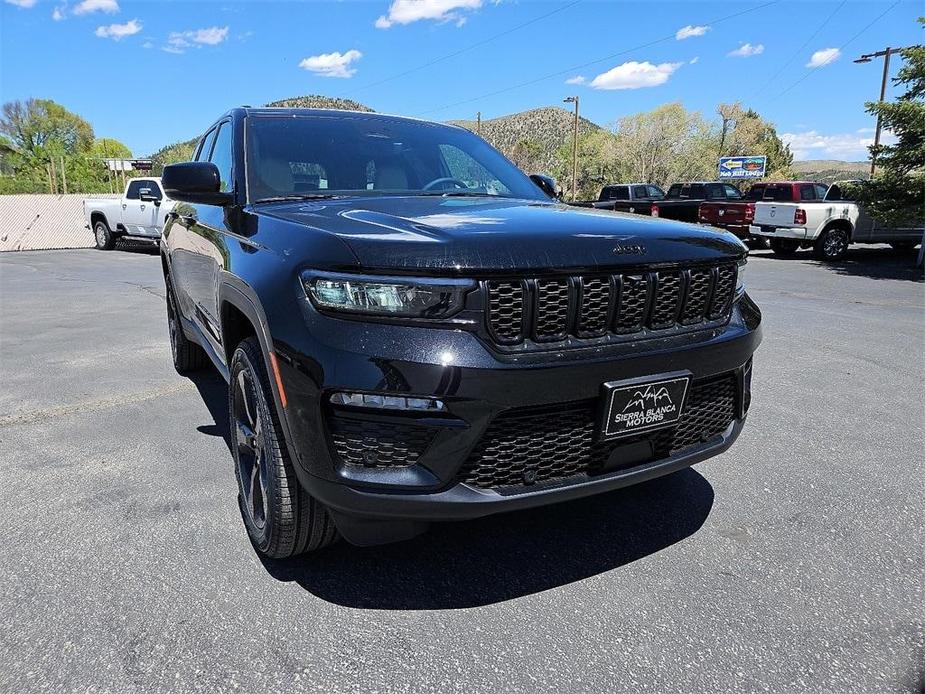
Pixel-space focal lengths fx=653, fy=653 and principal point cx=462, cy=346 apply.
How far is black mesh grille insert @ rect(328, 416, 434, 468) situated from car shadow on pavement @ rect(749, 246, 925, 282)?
12707 millimetres

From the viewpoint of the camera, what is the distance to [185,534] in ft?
8.67

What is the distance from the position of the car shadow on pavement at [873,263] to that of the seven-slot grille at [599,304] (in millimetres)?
11730

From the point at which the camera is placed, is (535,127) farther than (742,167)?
Yes

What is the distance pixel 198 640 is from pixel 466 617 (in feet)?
2.77

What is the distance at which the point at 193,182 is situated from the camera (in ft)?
9.06

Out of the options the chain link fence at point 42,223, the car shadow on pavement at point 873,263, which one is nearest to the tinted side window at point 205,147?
the car shadow on pavement at point 873,263

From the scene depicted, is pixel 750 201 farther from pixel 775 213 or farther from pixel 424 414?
pixel 424 414

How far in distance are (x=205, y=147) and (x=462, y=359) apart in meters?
3.32

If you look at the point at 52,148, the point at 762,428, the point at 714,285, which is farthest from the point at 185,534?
the point at 52,148

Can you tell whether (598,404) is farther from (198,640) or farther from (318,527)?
(198,640)

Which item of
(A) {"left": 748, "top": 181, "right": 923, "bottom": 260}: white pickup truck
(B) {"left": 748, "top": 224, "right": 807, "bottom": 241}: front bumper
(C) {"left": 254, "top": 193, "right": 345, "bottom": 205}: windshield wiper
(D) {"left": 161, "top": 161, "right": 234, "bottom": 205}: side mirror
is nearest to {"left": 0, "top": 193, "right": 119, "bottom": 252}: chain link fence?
(B) {"left": 748, "top": 224, "right": 807, "bottom": 241}: front bumper

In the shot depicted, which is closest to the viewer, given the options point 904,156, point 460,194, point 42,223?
point 460,194

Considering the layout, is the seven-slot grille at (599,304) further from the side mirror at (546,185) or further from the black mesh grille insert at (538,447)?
the side mirror at (546,185)

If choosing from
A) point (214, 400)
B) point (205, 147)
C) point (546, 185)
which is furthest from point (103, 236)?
point (546, 185)
